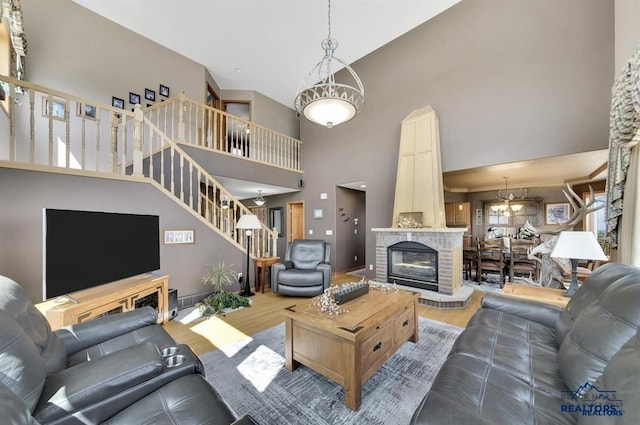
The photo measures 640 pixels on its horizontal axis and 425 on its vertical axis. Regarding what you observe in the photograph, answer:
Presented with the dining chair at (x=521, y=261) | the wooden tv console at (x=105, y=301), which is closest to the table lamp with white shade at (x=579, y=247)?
the dining chair at (x=521, y=261)

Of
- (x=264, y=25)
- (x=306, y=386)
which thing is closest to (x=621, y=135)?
(x=306, y=386)

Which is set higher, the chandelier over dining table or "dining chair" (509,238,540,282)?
the chandelier over dining table

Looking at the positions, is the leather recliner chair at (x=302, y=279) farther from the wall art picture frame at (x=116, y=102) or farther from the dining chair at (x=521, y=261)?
the wall art picture frame at (x=116, y=102)

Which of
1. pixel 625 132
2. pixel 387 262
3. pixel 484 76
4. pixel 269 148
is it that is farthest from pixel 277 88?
pixel 625 132

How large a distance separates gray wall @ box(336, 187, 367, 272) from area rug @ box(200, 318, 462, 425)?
142 inches

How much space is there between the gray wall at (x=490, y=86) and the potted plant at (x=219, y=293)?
113 inches

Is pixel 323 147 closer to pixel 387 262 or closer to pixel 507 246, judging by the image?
pixel 387 262

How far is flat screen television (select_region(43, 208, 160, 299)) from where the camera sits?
1.93 metres

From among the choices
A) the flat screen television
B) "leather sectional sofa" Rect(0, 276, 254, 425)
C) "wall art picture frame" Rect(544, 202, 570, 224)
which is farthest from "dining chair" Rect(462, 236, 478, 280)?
the flat screen television

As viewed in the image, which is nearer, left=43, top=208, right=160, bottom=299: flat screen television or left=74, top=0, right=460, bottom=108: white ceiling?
left=43, top=208, right=160, bottom=299: flat screen television

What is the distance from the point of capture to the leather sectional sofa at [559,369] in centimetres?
90

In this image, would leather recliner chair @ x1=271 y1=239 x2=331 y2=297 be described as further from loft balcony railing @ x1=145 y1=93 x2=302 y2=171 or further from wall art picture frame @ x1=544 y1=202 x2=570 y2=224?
wall art picture frame @ x1=544 y1=202 x2=570 y2=224

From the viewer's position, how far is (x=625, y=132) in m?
2.01

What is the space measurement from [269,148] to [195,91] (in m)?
2.00
